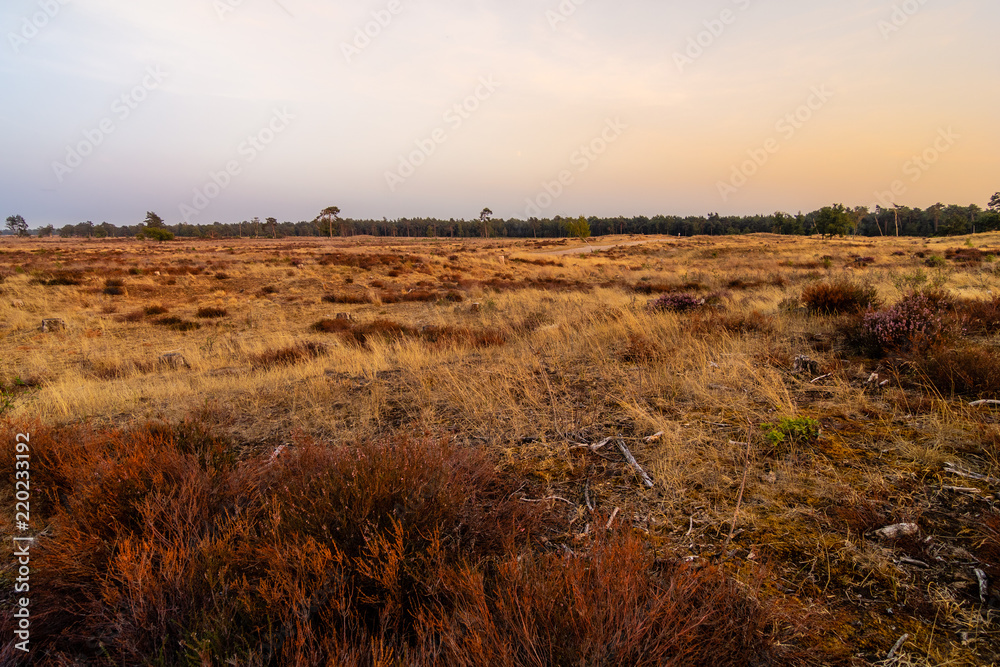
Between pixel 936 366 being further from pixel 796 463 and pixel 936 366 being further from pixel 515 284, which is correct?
pixel 515 284

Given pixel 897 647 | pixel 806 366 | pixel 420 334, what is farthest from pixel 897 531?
pixel 420 334

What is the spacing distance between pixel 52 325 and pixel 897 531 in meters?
18.0

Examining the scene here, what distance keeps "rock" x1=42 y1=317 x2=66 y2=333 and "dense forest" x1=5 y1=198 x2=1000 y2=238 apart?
8161 cm

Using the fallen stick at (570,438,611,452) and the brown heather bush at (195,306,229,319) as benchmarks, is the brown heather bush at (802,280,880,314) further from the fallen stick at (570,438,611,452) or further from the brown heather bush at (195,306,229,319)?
the brown heather bush at (195,306,229,319)

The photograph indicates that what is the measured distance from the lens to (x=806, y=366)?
4727 millimetres

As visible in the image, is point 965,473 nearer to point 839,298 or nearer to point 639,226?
point 839,298

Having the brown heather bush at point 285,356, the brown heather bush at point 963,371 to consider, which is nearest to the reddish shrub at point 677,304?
the brown heather bush at point 963,371

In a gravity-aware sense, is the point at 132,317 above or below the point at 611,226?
below

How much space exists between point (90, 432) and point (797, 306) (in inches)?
414

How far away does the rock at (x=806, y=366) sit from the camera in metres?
4.65

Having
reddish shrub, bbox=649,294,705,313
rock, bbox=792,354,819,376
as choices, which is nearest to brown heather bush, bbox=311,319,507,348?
reddish shrub, bbox=649,294,705,313

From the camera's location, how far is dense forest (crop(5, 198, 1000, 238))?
69.0 meters

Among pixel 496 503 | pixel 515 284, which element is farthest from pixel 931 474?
pixel 515 284

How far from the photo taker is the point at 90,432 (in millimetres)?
3801
